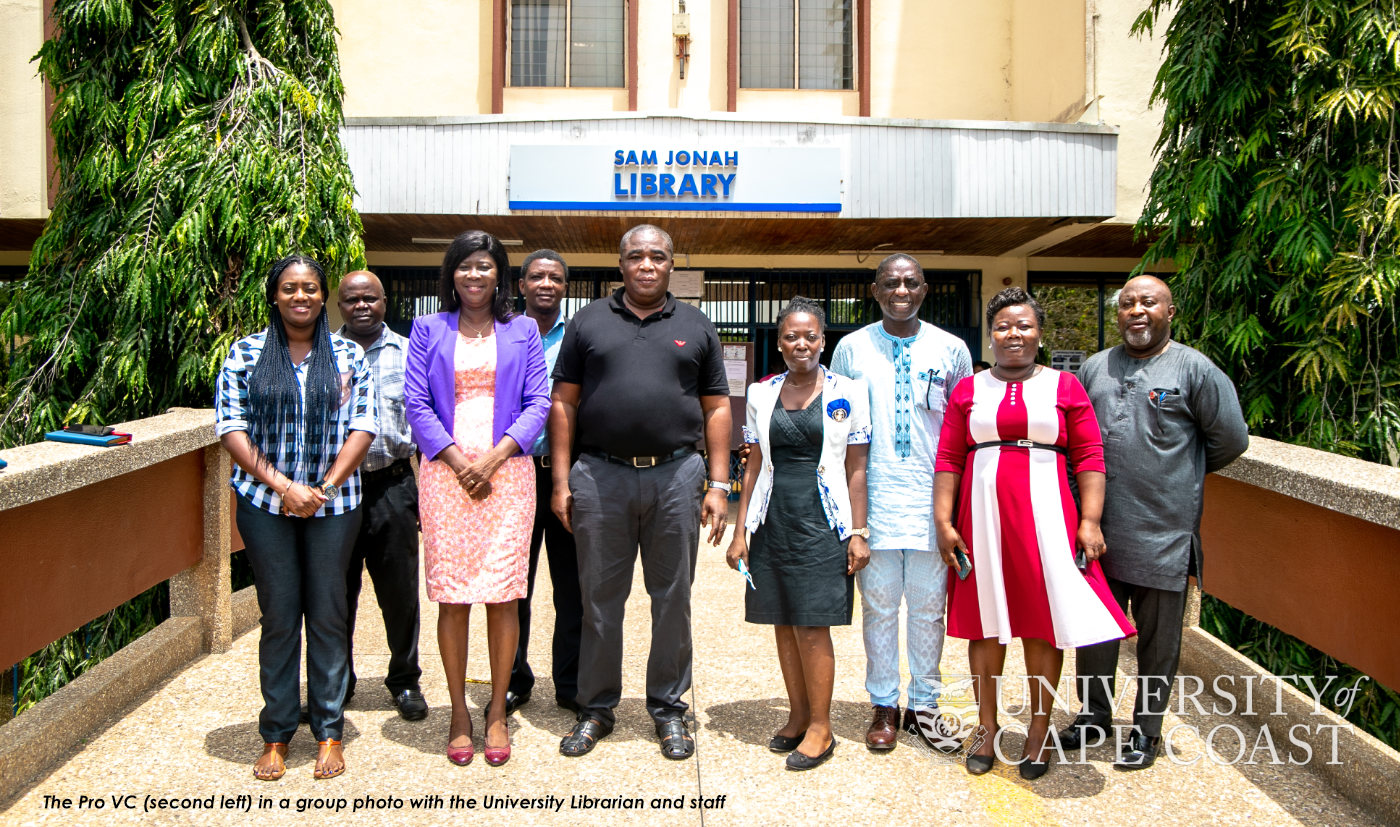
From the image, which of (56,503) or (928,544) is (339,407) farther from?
(928,544)

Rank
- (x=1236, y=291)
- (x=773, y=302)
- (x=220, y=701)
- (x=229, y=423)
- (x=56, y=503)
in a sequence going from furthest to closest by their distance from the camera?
1. (x=773, y=302)
2. (x=1236, y=291)
3. (x=220, y=701)
4. (x=56, y=503)
5. (x=229, y=423)

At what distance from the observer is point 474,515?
363cm

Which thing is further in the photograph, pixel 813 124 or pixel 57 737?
pixel 813 124

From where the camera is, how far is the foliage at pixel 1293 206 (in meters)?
4.78

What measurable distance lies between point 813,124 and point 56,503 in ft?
22.1

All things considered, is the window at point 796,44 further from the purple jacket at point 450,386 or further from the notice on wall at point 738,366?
the purple jacket at point 450,386

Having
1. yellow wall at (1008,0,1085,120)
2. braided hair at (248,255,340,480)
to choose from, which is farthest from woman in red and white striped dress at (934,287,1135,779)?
yellow wall at (1008,0,1085,120)

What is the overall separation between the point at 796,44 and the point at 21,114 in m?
8.61

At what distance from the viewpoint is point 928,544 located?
375 centimetres

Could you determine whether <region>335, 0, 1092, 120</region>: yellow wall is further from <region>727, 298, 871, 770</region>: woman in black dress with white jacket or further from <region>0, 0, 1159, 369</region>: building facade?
<region>727, 298, 871, 770</region>: woman in black dress with white jacket

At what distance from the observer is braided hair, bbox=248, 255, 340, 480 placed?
3.47 metres

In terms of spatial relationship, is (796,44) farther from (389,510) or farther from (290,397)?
(290,397)

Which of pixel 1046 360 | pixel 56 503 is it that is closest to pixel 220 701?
pixel 56 503

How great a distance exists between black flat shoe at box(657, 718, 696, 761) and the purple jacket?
1.22 metres
